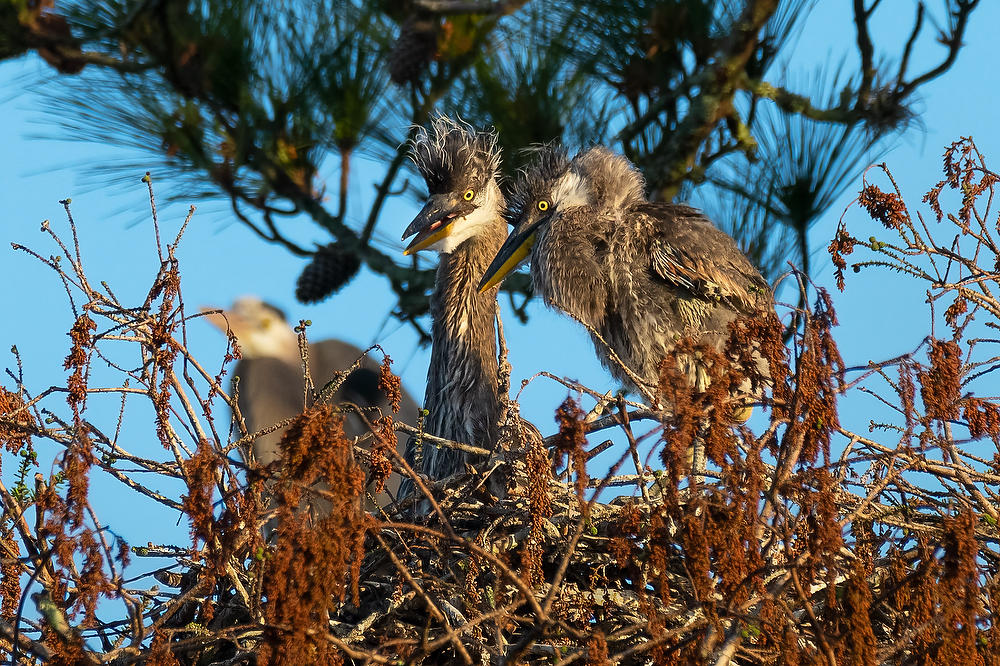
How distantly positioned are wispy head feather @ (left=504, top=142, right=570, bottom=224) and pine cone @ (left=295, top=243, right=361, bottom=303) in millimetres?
522

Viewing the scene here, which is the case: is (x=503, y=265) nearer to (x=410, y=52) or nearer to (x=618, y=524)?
(x=410, y=52)

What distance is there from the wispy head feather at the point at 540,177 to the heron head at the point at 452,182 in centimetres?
15

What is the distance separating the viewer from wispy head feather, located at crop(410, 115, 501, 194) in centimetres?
341

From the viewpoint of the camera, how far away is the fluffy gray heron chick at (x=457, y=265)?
3342mm

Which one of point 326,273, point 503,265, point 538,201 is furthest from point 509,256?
point 326,273

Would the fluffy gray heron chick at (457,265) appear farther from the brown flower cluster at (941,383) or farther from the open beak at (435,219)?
the brown flower cluster at (941,383)

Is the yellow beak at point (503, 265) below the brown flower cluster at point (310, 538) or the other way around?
the other way around

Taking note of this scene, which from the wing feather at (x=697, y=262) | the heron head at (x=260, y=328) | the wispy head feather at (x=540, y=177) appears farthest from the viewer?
the heron head at (x=260, y=328)

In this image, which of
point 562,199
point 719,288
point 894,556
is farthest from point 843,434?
point 562,199

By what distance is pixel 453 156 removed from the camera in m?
3.41

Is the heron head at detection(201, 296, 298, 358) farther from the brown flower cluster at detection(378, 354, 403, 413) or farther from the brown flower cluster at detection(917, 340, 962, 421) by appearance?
the brown flower cluster at detection(917, 340, 962, 421)

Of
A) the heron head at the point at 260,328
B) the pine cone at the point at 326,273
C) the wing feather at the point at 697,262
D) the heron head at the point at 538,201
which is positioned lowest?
the wing feather at the point at 697,262

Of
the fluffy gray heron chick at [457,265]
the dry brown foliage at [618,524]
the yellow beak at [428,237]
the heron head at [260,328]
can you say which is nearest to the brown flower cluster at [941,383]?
the dry brown foliage at [618,524]

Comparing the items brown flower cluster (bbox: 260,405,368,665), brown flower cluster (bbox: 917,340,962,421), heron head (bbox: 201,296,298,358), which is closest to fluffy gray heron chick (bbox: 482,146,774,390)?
brown flower cluster (bbox: 917,340,962,421)
